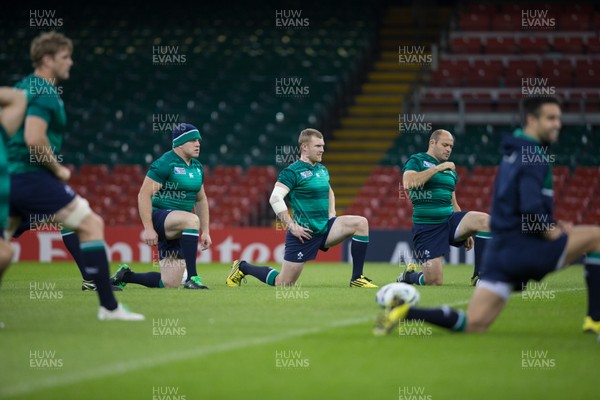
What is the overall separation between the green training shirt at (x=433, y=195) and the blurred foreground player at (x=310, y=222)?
41.0 inches

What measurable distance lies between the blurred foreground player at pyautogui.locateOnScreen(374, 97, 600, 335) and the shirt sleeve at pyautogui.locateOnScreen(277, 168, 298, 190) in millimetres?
5393

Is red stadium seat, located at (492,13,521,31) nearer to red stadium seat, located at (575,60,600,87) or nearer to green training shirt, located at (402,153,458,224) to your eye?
red stadium seat, located at (575,60,600,87)

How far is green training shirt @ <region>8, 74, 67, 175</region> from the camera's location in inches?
326

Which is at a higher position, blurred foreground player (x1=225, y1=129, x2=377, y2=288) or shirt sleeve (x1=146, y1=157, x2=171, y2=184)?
shirt sleeve (x1=146, y1=157, x2=171, y2=184)

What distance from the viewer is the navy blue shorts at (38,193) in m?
8.36

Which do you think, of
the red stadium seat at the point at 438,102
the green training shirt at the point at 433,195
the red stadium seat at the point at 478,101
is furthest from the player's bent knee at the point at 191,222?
the red stadium seat at the point at 478,101

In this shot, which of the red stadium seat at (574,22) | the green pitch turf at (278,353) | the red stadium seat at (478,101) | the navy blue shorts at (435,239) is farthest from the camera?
the red stadium seat at (574,22)

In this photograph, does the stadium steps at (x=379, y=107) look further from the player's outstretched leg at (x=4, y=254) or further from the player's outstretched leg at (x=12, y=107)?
the player's outstretched leg at (x=4, y=254)

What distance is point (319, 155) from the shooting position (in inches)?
520

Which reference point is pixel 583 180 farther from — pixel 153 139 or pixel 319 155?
pixel 319 155

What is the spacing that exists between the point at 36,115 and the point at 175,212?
4358 mm

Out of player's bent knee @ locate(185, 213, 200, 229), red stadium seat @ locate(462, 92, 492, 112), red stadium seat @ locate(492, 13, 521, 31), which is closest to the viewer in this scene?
player's bent knee @ locate(185, 213, 200, 229)

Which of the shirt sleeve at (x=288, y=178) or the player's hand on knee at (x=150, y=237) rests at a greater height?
the shirt sleeve at (x=288, y=178)

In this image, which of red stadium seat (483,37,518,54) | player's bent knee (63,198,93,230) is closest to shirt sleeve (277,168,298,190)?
player's bent knee (63,198,93,230)
